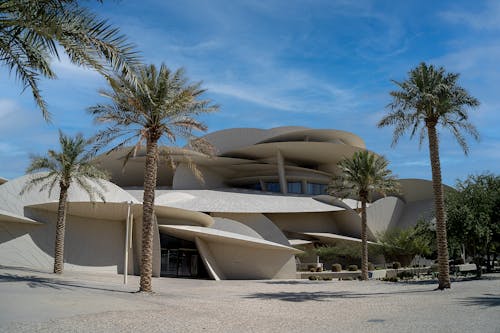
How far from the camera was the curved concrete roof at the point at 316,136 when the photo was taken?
6094cm

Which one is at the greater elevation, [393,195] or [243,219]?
[393,195]

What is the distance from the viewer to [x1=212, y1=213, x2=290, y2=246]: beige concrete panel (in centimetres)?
4322

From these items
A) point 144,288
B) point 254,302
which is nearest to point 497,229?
point 254,302

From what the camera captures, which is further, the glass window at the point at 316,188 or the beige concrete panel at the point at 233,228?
the glass window at the point at 316,188

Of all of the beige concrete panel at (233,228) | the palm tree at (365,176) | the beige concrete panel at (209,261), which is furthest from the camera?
the beige concrete panel at (233,228)

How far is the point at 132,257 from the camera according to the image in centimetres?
3111

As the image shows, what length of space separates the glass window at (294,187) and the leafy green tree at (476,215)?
3296 centimetres

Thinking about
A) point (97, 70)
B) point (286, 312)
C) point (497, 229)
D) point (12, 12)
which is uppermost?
point (12, 12)

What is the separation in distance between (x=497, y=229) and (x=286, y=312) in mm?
19303

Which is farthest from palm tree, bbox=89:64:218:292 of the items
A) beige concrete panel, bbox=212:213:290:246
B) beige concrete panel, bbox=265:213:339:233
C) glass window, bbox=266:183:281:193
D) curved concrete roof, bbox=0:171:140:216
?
glass window, bbox=266:183:281:193

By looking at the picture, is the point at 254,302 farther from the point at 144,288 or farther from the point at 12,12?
the point at 12,12

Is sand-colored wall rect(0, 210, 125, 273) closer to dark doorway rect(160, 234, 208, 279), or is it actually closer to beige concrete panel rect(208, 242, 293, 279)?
dark doorway rect(160, 234, 208, 279)

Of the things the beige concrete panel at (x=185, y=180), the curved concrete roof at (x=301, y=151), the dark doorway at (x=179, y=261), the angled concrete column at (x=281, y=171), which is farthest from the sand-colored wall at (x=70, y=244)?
the curved concrete roof at (x=301, y=151)

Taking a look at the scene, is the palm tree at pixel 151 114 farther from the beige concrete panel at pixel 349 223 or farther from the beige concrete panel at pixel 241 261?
the beige concrete panel at pixel 349 223
